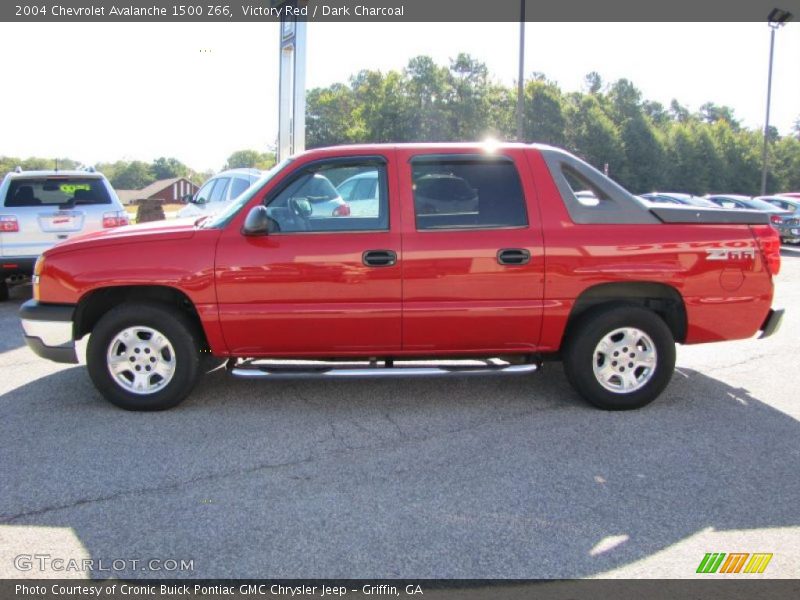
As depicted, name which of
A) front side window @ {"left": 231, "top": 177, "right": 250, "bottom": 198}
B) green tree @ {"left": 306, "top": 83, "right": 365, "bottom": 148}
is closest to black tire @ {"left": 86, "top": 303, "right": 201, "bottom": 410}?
front side window @ {"left": 231, "top": 177, "right": 250, "bottom": 198}

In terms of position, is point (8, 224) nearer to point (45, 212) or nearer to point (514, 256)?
point (45, 212)

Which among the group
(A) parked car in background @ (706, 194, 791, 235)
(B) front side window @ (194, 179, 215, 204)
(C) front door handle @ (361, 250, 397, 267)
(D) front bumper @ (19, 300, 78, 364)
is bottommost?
(D) front bumper @ (19, 300, 78, 364)

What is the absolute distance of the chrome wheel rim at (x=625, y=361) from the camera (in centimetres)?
508

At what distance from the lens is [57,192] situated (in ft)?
32.7

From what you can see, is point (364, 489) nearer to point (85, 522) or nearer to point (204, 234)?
point (85, 522)

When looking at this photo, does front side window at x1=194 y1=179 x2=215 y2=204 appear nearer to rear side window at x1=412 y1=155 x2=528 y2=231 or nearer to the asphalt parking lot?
the asphalt parking lot

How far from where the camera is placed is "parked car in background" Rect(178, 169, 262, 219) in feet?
39.8

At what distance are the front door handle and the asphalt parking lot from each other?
1.12 m

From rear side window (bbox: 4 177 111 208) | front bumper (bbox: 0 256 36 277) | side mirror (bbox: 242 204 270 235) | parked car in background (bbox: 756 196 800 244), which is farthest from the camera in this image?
parked car in background (bbox: 756 196 800 244)

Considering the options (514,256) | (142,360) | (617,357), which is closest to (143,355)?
(142,360)

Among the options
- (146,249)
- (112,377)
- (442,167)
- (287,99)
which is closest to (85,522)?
(112,377)

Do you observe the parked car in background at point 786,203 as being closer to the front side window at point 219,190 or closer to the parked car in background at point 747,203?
the parked car in background at point 747,203

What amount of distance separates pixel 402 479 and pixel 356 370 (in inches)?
48.2

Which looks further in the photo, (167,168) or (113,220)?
(167,168)
